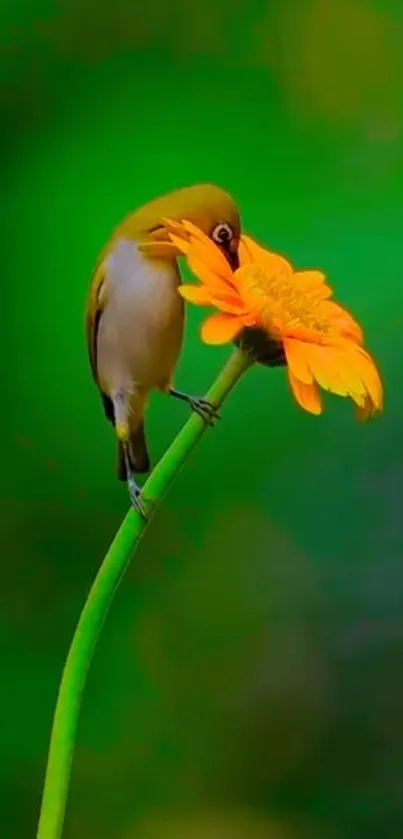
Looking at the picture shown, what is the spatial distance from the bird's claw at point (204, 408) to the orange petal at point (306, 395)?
0.07 meters

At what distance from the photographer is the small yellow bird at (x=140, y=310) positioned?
96cm

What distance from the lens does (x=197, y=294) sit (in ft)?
2.90

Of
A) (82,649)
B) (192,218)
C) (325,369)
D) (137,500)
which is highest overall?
(192,218)

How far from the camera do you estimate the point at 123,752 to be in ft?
3.23

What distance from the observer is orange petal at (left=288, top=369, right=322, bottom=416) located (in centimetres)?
91

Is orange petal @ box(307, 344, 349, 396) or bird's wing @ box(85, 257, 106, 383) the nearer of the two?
orange petal @ box(307, 344, 349, 396)

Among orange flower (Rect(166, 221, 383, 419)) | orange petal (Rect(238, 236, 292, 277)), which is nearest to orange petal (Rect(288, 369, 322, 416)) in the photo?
orange flower (Rect(166, 221, 383, 419))

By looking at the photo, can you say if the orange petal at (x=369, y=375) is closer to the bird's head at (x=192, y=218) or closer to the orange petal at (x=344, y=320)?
the orange petal at (x=344, y=320)

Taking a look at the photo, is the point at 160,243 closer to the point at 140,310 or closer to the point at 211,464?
the point at 140,310

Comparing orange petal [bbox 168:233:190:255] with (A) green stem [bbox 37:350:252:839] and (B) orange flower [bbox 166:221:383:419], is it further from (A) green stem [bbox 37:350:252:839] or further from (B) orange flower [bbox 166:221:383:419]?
(A) green stem [bbox 37:350:252:839]

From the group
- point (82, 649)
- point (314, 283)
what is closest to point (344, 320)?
point (314, 283)

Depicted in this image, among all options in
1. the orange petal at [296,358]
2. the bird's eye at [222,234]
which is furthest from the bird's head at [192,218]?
the orange petal at [296,358]

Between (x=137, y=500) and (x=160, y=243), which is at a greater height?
(x=160, y=243)

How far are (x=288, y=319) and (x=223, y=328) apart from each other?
5 cm
